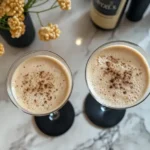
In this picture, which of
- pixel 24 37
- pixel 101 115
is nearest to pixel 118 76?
pixel 101 115

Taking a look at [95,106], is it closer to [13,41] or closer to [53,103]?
[53,103]

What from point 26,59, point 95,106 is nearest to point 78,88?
point 95,106

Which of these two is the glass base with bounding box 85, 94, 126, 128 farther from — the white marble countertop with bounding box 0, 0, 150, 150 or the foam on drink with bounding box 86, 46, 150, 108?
the foam on drink with bounding box 86, 46, 150, 108

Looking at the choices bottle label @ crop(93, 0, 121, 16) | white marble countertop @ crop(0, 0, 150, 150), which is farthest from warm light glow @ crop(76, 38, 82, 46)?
bottle label @ crop(93, 0, 121, 16)

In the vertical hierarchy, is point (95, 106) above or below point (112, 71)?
below

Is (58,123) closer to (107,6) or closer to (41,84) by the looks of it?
(41,84)

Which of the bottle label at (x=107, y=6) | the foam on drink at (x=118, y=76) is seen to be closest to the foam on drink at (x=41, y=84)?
the foam on drink at (x=118, y=76)
